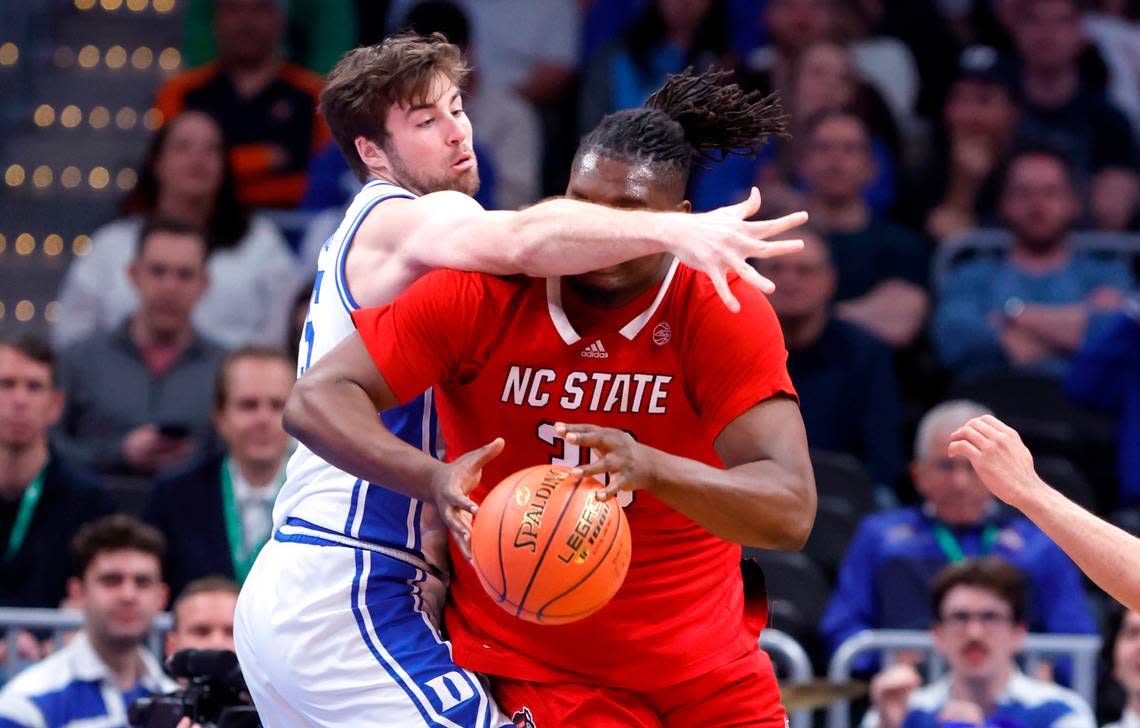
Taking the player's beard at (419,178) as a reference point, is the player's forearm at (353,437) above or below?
below

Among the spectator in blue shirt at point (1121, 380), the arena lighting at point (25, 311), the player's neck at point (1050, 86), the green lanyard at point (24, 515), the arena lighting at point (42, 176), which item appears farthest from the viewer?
the arena lighting at point (42, 176)

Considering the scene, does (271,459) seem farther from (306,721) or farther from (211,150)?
(306,721)

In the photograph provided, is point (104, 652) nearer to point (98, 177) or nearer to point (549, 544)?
point (549, 544)

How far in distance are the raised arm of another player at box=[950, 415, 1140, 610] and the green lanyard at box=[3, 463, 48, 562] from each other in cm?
494

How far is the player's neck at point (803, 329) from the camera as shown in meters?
9.18

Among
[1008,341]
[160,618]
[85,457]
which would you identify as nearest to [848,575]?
[1008,341]

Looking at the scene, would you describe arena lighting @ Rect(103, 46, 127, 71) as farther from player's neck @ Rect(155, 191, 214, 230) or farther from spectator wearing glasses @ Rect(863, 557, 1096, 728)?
spectator wearing glasses @ Rect(863, 557, 1096, 728)

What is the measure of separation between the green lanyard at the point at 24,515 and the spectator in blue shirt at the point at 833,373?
11.3 feet

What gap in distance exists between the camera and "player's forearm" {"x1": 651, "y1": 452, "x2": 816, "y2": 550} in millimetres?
4242

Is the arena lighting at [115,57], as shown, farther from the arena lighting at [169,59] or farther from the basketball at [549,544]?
the basketball at [549,544]

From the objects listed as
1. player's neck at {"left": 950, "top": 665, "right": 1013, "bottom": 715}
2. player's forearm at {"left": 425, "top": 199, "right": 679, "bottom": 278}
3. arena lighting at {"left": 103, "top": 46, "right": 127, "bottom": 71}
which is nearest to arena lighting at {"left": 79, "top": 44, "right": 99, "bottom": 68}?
arena lighting at {"left": 103, "top": 46, "right": 127, "bottom": 71}

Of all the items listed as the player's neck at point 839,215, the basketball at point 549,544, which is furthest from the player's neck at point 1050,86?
the basketball at point 549,544

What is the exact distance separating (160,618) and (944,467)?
330 cm

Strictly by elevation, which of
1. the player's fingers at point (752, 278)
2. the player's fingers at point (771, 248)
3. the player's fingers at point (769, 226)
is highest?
the player's fingers at point (769, 226)
